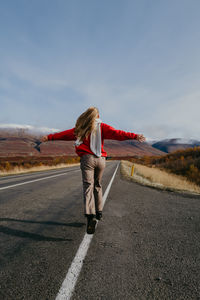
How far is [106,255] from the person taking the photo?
216 centimetres

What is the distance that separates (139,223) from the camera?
338cm

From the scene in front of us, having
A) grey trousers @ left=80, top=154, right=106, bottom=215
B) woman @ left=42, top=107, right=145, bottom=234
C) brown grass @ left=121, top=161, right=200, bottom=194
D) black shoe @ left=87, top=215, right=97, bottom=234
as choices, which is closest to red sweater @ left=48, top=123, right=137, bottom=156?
woman @ left=42, top=107, right=145, bottom=234

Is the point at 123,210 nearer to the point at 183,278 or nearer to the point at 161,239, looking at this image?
the point at 161,239

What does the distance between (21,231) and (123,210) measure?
2434 mm

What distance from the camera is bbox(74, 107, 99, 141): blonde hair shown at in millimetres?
2904

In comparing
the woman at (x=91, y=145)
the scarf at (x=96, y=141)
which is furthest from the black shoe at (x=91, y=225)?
the scarf at (x=96, y=141)

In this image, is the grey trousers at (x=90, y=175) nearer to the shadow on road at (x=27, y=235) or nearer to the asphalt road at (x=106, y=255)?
the asphalt road at (x=106, y=255)

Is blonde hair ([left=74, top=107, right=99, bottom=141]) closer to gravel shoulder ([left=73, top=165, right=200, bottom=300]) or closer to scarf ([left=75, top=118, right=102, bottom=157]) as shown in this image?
scarf ([left=75, top=118, right=102, bottom=157])

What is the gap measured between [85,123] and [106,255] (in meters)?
2.02

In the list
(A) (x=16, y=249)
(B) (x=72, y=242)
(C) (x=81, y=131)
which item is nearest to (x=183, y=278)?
(B) (x=72, y=242)

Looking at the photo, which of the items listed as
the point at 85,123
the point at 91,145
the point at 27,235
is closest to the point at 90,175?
the point at 91,145

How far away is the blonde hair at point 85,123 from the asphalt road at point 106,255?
5.60 ft

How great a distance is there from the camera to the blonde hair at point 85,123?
290cm

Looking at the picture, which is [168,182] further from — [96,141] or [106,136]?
[96,141]
